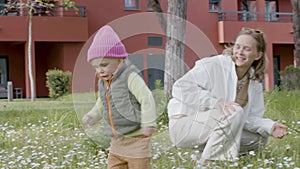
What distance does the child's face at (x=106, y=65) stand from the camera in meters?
3.41

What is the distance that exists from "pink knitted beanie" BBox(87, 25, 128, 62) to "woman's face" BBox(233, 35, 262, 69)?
145cm

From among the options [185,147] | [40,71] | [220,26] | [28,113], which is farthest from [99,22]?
[185,147]

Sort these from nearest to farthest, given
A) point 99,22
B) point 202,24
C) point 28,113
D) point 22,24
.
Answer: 1. point 28,113
2. point 22,24
3. point 99,22
4. point 202,24

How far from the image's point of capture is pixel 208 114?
15.4 feet

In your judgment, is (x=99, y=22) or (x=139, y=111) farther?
(x=99, y=22)

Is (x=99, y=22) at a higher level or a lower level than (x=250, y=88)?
higher

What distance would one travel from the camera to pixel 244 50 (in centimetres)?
463

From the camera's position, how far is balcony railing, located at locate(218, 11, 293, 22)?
28094 mm

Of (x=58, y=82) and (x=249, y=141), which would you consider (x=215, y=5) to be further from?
(x=249, y=141)

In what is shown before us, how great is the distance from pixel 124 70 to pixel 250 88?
1.65 meters

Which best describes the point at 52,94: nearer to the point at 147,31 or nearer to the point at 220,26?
the point at 220,26

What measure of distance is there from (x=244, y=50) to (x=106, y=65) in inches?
62.6

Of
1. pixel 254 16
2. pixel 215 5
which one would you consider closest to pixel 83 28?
pixel 215 5

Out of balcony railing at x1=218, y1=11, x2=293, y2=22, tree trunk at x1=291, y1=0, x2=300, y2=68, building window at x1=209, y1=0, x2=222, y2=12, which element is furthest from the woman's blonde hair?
building window at x1=209, y1=0, x2=222, y2=12
